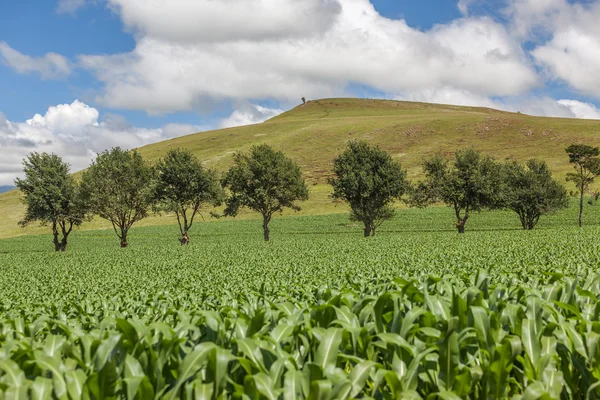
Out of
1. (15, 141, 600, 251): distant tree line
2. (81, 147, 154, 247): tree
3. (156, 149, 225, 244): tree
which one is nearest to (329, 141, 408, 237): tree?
(15, 141, 600, 251): distant tree line

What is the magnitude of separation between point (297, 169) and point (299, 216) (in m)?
27.8

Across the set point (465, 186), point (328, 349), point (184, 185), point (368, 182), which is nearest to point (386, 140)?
point (465, 186)

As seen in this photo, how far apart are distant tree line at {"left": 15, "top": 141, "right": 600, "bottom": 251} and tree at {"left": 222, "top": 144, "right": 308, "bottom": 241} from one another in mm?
116

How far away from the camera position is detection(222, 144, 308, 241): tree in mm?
51375

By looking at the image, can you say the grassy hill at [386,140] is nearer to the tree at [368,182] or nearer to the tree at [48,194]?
the tree at [368,182]

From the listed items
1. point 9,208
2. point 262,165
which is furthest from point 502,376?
point 9,208

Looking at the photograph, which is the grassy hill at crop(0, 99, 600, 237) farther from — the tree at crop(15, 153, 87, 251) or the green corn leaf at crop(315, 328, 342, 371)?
the green corn leaf at crop(315, 328, 342, 371)

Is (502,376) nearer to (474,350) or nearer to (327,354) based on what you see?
(474,350)

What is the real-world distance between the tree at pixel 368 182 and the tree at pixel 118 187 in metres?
21.3

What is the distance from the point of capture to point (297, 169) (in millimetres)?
54500

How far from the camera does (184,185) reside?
5041 centimetres

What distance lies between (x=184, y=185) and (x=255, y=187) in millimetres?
7966

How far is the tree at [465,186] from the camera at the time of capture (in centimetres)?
4988

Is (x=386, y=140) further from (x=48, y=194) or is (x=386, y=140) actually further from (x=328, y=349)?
(x=328, y=349)
